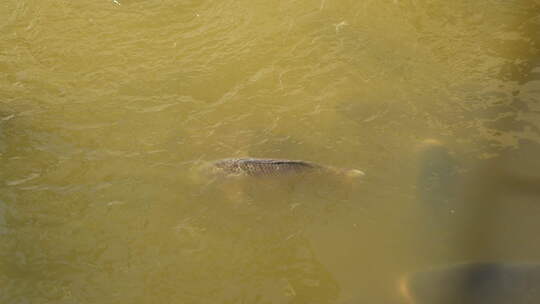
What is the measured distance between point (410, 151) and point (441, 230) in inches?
32.8

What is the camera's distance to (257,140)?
4.80 meters

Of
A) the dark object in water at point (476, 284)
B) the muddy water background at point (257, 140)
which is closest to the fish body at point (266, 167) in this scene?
the muddy water background at point (257, 140)

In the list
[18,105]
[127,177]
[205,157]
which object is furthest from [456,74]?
[18,105]

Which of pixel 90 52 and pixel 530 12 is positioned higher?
pixel 90 52

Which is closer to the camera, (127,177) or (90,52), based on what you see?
(127,177)

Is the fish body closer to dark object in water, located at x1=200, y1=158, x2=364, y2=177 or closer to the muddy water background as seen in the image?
dark object in water, located at x1=200, y1=158, x2=364, y2=177

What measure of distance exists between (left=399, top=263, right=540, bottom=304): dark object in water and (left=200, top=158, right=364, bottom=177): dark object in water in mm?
1053

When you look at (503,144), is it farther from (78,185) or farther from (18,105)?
(18,105)

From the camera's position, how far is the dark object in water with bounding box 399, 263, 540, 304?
3.55m

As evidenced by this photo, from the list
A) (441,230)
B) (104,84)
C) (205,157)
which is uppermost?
(104,84)

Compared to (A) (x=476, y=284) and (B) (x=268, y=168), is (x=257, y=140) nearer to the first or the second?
(B) (x=268, y=168)

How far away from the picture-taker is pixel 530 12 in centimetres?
618

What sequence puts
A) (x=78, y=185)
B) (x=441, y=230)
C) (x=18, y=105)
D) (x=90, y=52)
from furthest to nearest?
(x=90, y=52)
(x=18, y=105)
(x=78, y=185)
(x=441, y=230)

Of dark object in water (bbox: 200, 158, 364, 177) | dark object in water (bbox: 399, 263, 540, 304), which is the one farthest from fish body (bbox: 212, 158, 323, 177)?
dark object in water (bbox: 399, 263, 540, 304)
